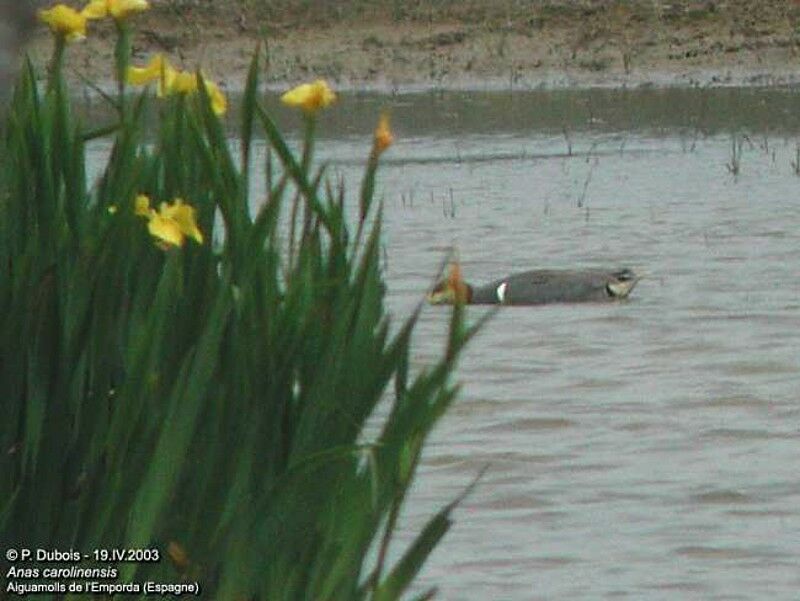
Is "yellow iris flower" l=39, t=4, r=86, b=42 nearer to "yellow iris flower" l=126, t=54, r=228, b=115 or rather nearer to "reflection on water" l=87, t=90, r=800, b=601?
"yellow iris flower" l=126, t=54, r=228, b=115

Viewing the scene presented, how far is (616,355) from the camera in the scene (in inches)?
305

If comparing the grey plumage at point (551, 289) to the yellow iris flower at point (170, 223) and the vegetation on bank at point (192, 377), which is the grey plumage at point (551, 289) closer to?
the vegetation on bank at point (192, 377)

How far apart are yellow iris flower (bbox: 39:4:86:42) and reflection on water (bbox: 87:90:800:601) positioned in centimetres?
195

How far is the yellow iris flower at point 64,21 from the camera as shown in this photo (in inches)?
136

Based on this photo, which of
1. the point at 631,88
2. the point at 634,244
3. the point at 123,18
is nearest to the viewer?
the point at 123,18

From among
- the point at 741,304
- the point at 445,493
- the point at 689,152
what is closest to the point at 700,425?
the point at 445,493

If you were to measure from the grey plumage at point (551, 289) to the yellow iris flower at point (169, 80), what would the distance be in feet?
16.1

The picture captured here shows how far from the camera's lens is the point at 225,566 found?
3328 mm

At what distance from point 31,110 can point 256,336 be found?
0.46 meters

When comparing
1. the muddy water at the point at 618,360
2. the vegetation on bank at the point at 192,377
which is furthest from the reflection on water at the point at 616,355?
the vegetation on bank at the point at 192,377

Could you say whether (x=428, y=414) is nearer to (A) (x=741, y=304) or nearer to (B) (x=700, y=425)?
(B) (x=700, y=425)

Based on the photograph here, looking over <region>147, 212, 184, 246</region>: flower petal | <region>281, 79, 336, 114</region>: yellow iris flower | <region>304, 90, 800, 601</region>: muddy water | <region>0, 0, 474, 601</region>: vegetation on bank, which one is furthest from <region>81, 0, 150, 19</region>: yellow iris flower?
<region>304, 90, 800, 601</region>: muddy water

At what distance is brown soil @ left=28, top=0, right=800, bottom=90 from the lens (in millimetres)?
16594

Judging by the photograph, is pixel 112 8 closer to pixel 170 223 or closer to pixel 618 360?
pixel 170 223
